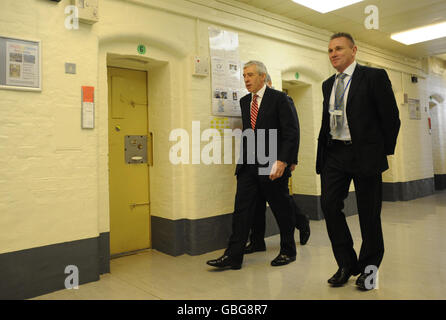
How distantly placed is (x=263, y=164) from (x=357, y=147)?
91 centimetres

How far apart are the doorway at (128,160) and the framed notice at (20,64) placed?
99cm

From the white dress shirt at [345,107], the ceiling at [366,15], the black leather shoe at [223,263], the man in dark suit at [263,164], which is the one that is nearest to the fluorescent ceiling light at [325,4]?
the ceiling at [366,15]

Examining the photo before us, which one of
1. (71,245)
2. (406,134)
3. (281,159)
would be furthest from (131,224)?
(406,134)

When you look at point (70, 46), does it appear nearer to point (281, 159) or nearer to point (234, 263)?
point (281, 159)

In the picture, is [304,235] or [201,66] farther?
[304,235]

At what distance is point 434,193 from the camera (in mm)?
7543

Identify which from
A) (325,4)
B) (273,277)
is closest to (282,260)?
(273,277)

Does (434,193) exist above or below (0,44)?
below

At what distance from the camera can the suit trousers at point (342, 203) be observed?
7.62 ft

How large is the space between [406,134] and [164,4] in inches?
215

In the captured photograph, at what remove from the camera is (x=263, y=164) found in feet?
9.90

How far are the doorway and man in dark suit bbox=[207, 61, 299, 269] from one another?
1163 millimetres

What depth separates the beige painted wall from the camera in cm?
246

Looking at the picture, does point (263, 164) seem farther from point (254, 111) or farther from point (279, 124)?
point (254, 111)
